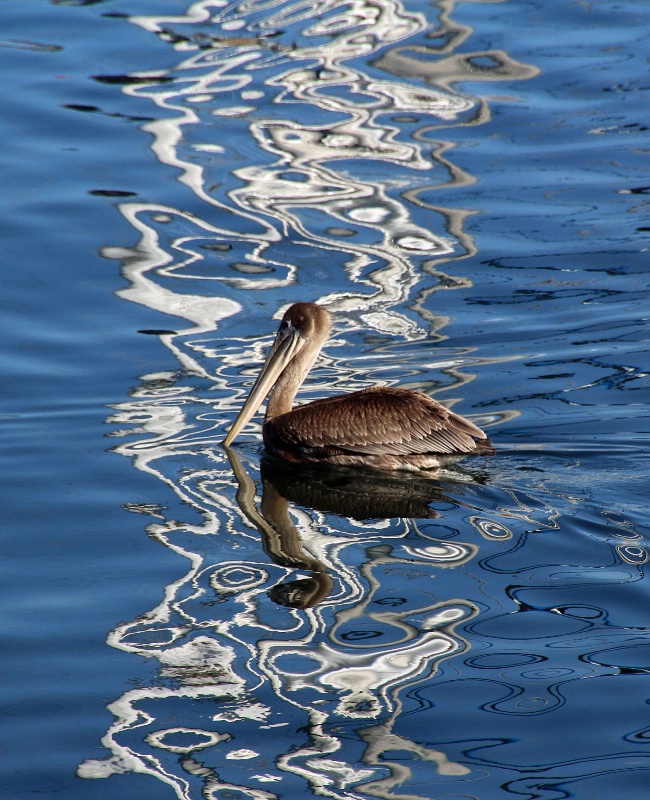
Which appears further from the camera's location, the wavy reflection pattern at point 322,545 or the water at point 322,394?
the water at point 322,394

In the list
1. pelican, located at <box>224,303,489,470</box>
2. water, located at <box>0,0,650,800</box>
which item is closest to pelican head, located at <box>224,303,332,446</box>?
pelican, located at <box>224,303,489,470</box>

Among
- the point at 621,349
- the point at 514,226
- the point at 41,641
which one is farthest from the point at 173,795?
the point at 514,226

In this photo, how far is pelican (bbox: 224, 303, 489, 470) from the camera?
643cm

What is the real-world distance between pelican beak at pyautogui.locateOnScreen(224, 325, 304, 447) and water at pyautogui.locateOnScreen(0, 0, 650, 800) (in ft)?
0.80

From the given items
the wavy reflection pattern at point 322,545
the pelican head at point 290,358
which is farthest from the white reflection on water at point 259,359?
the pelican head at point 290,358

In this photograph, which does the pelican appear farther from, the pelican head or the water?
the water

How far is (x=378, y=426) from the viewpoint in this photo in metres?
6.56

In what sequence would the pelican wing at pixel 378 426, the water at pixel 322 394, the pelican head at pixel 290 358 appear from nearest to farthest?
the water at pixel 322 394 < the pelican wing at pixel 378 426 < the pelican head at pixel 290 358

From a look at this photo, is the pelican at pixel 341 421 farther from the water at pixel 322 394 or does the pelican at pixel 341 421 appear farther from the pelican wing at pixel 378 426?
the water at pixel 322 394

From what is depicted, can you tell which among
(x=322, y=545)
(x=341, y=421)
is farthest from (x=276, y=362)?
(x=322, y=545)

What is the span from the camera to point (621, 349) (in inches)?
302

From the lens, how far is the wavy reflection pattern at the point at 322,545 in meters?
4.11

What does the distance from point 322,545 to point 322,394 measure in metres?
2.00

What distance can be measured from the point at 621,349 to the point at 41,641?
14.0 ft
